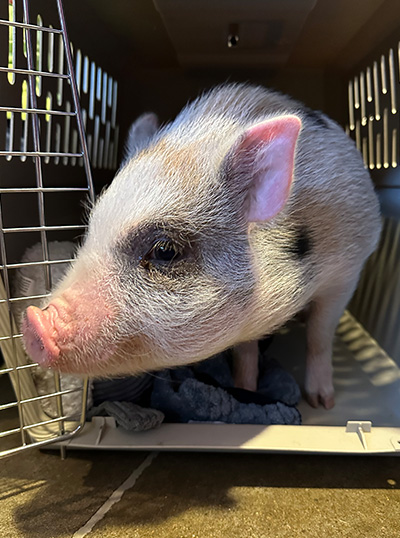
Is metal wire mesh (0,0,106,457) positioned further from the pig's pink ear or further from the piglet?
the pig's pink ear

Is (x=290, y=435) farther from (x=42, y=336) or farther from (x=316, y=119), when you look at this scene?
(x=316, y=119)

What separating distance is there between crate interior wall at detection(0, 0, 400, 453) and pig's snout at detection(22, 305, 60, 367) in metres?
0.29

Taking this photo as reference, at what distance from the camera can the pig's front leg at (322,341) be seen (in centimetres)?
127

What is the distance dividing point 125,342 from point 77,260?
185 mm

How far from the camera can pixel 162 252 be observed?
0.85 metres

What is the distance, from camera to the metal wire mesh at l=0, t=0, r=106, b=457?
0.91m

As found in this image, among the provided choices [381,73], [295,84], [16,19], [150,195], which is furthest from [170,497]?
[295,84]

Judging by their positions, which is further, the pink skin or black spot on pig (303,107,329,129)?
black spot on pig (303,107,329,129)

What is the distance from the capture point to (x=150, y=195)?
0.87m

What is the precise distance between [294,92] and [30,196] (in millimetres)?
1294

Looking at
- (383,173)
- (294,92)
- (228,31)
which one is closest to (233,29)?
(228,31)

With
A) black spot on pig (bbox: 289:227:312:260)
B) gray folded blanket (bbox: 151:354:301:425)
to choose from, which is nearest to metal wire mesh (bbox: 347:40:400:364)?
gray folded blanket (bbox: 151:354:301:425)

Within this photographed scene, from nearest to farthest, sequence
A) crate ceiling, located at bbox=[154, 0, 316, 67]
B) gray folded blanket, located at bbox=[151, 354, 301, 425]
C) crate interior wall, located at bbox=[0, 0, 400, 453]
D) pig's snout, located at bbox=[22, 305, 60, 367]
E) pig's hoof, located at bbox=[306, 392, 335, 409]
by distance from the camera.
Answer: pig's snout, located at bbox=[22, 305, 60, 367]
crate interior wall, located at bbox=[0, 0, 400, 453]
gray folded blanket, located at bbox=[151, 354, 301, 425]
pig's hoof, located at bbox=[306, 392, 335, 409]
crate ceiling, located at bbox=[154, 0, 316, 67]

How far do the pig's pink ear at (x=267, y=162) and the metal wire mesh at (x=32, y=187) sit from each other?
0.31 metres
